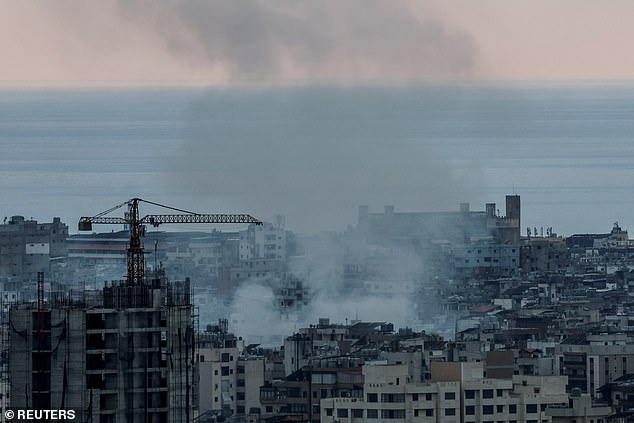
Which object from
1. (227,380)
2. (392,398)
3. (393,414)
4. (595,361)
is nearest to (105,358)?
(393,414)

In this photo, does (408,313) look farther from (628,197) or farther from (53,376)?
(628,197)

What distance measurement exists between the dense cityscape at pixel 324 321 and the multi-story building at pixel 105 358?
2 cm

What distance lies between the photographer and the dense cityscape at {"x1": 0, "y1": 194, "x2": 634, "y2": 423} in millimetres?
27703

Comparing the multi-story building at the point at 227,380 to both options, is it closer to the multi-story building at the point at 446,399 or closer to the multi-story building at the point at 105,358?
the multi-story building at the point at 446,399

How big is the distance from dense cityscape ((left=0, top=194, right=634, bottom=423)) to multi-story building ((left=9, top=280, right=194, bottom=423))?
0.06ft

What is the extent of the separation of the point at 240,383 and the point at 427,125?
132m

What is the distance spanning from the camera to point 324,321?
6625 cm

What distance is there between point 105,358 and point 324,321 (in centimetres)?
3875

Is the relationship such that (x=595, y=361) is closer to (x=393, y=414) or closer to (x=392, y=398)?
(x=392, y=398)

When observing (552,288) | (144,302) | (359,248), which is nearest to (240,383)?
(144,302)

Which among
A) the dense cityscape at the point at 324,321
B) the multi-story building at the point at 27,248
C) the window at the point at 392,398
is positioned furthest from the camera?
the multi-story building at the point at 27,248

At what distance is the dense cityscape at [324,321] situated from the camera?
2770cm

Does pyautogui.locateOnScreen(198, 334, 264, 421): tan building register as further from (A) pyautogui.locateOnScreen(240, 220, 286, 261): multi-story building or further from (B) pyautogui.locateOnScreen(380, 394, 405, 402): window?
(A) pyautogui.locateOnScreen(240, 220, 286, 261): multi-story building

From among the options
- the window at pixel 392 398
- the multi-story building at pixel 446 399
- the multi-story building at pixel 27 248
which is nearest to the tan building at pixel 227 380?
the multi-story building at pixel 446 399
